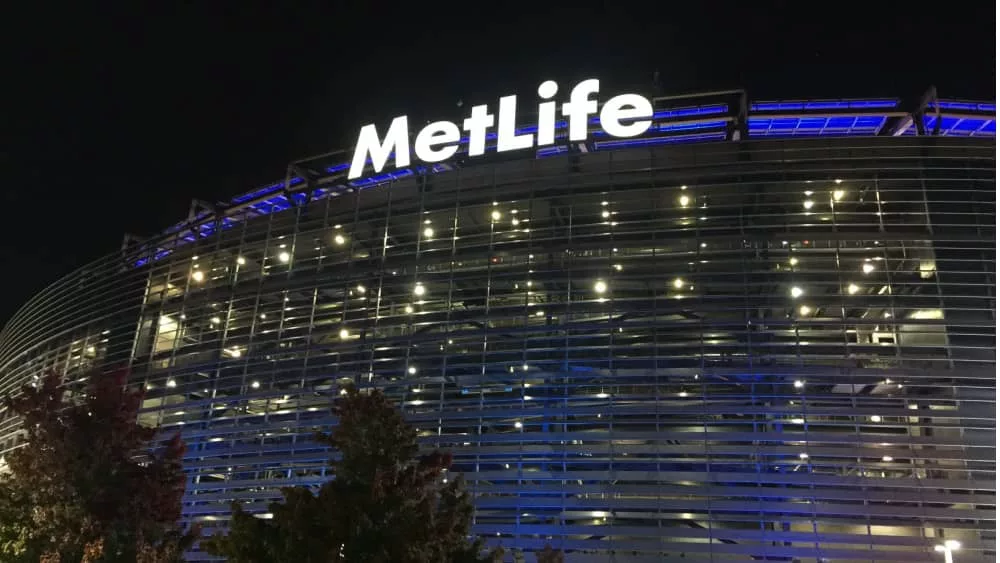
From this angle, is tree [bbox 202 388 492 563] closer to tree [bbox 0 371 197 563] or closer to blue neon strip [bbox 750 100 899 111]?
tree [bbox 0 371 197 563]

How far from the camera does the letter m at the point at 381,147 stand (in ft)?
82.1

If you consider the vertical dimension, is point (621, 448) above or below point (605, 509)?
above

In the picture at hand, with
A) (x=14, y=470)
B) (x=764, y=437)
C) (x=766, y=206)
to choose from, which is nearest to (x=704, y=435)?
(x=764, y=437)

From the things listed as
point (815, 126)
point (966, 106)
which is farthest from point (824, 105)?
point (966, 106)

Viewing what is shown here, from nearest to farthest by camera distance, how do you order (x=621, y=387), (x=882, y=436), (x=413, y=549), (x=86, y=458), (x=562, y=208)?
(x=413, y=549) < (x=86, y=458) < (x=882, y=436) < (x=621, y=387) < (x=562, y=208)

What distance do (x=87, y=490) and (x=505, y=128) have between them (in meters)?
15.5

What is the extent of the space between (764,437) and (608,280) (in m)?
6.06

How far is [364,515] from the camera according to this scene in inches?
419

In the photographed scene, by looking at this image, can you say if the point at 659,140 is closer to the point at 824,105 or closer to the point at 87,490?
the point at 824,105

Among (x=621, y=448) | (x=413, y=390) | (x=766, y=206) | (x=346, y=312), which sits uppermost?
(x=766, y=206)

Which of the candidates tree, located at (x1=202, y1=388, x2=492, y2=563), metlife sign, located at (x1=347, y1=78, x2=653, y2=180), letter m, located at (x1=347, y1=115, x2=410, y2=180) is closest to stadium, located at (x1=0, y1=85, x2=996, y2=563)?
letter m, located at (x1=347, y1=115, x2=410, y2=180)

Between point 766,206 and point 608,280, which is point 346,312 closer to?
point 608,280

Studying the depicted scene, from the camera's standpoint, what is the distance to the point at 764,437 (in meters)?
18.8

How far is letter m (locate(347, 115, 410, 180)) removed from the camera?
25016 millimetres
